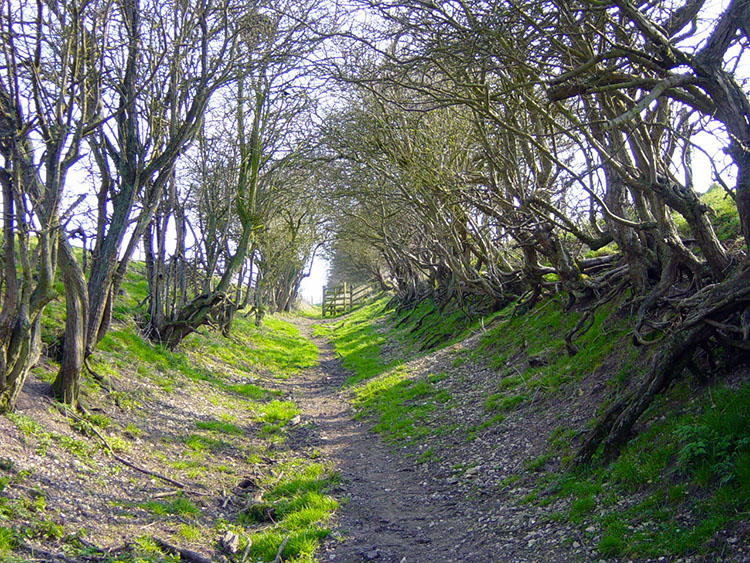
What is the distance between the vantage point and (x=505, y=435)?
8.62 m

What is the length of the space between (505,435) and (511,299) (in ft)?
29.1

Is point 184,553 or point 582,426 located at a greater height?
point 582,426

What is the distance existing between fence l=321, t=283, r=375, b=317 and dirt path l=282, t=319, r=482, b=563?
150ft

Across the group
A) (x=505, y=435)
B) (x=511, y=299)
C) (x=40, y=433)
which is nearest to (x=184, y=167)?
(x=511, y=299)

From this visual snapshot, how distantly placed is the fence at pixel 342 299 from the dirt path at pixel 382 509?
4557cm

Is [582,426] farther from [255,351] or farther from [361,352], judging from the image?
[361,352]

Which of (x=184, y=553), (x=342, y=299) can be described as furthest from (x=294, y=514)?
(x=342, y=299)

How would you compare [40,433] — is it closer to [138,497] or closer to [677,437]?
[138,497]

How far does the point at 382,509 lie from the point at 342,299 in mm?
51110

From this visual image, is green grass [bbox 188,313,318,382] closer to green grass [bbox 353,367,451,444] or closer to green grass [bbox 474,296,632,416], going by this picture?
green grass [bbox 353,367,451,444]

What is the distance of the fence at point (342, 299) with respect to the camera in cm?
5738

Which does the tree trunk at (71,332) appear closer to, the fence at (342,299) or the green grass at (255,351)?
the green grass at (255,351)

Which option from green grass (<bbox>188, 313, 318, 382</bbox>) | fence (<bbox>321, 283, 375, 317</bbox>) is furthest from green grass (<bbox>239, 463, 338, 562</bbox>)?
fence (<bbox>321, 283, 375, 317</bbox>)

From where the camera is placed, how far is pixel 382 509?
7.22 m
